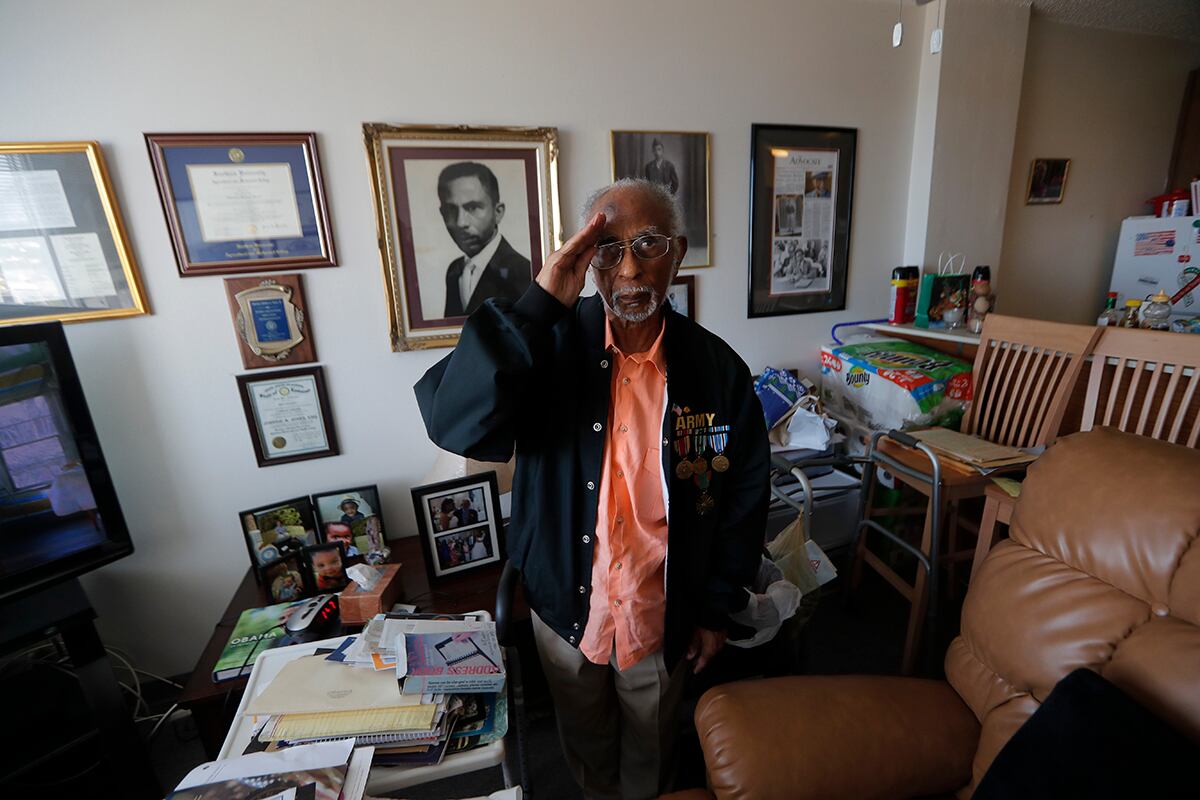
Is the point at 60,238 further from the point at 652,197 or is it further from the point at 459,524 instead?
the point at 652,197

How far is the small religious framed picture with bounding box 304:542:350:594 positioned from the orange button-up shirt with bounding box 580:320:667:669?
3.22 ft

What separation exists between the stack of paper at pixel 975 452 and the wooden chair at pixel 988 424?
0.04 metres

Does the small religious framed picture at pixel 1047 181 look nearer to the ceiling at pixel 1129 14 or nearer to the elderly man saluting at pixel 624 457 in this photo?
the ceiling at pixel 1129 14

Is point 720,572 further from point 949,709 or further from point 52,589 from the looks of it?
point 52,589

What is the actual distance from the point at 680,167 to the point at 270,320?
1.60 metres

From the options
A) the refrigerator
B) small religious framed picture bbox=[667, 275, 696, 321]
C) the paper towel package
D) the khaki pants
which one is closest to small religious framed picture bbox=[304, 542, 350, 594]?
the khaki pants

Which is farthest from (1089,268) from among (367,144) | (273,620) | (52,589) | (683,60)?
(52,589)

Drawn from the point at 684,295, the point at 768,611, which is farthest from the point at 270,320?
the point at 768,611

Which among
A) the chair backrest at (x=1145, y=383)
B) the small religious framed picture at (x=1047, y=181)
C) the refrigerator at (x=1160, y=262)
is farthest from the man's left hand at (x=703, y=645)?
the refrigerator at (x=1160, y=262)

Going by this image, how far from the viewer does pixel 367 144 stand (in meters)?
1.56

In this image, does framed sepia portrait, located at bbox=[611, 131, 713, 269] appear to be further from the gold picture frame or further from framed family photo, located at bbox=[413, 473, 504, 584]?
the gold picture frame

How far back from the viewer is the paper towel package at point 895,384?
1.91 meters

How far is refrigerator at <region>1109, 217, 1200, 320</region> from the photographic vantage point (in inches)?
92.4

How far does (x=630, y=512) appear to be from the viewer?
104cm
